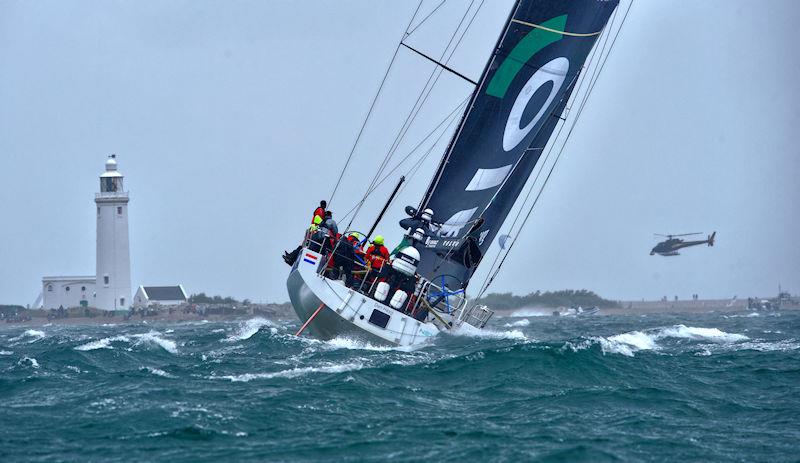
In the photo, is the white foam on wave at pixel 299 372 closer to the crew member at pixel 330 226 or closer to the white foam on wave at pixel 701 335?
the crew member at pixel 330 226

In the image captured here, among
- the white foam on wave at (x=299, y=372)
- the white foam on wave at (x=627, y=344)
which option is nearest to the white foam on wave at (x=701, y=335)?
the white foam on wave at (x=627, y=344)

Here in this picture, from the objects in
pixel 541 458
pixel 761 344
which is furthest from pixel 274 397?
pixel 761 344

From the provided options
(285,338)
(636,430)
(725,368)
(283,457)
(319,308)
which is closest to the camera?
(283,457)

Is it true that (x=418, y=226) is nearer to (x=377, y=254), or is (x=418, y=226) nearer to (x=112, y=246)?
(x=377, y=254)

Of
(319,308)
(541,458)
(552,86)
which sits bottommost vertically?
(541,458)

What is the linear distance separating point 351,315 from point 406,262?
1.34 meters

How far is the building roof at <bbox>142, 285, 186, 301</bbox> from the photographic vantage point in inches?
2376

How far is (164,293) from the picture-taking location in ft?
202

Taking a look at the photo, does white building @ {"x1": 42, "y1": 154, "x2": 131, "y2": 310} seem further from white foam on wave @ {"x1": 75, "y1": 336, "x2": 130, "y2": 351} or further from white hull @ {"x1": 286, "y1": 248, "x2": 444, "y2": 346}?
white hull @ {"x1": 286, "y1": 248, "x2": 444, "y2": 346}

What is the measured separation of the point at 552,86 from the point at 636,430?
36.7ft

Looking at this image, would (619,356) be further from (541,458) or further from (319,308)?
(541,458)

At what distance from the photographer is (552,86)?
2098 centimetres

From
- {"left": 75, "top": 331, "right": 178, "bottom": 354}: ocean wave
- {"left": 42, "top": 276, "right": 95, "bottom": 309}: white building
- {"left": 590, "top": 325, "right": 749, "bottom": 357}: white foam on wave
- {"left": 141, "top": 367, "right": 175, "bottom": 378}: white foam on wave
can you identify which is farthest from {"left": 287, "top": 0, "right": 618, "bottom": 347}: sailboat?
{"left": 42, "top": 276, "right": 95, "bottom": 309}: white building

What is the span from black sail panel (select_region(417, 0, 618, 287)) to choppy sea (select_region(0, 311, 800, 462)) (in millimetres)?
3030
